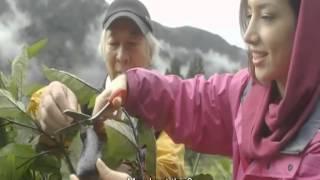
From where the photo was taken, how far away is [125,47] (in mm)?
967

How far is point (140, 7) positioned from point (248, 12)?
0.35 meters

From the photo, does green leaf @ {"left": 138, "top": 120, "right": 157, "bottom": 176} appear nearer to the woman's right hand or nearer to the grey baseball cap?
the woman's right hand

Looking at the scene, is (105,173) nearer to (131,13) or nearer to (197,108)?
(197,108)

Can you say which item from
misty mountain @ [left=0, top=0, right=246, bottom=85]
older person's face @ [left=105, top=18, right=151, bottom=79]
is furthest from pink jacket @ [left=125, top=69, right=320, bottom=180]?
misty mountain @ [left=0, top=0, right=246, bottom=85]

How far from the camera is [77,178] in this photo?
0.59 metres

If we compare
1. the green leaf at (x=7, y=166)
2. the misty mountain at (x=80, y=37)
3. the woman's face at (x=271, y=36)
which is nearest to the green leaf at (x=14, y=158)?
the green leaf at (x=7, y=166)

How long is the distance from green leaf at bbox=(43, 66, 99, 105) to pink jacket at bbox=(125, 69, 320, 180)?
1.9 inches

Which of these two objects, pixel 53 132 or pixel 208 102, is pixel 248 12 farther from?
pixel 53 132

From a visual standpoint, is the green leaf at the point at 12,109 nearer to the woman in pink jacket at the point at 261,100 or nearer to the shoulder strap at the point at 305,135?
the woman in pink jacket at the point at 261,100

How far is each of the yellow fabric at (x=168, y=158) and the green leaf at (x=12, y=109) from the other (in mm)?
165

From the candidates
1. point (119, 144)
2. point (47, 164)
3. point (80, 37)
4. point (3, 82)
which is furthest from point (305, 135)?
point (80, 37)

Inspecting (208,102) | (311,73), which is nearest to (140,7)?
(208,102)

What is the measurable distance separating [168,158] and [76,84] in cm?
17

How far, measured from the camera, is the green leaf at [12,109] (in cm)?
70
